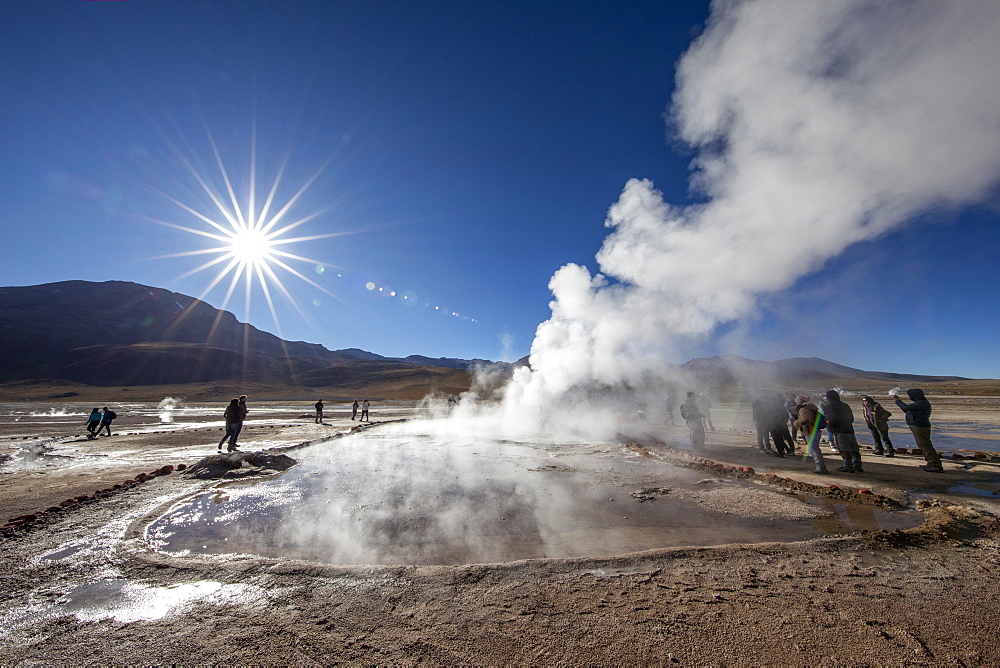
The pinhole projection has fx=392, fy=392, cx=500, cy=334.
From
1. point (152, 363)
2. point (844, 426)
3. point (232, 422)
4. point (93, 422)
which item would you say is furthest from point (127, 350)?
point (844, 426)

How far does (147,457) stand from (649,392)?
72107 mm

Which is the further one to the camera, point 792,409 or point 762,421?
point 792,409

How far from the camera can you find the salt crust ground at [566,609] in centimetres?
316

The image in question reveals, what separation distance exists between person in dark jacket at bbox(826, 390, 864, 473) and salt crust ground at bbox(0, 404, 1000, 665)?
4.71 meters

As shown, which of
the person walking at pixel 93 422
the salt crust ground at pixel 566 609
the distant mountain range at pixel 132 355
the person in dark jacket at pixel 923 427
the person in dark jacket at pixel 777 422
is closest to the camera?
the salt crust ground at pixel 566 609

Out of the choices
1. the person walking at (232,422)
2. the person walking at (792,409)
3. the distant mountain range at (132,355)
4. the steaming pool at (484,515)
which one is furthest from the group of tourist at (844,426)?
the distant mountain range at (132,355)

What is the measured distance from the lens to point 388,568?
4754 mm

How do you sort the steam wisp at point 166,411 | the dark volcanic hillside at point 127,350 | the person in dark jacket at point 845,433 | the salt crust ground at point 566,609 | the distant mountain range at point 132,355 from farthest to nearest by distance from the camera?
the dark volcanic hillside at point 127,350 → the distant mountain range at point 132,355 → the steam wisp at point 166,411 → the person in dark jacket at point 845,433 → the salt crust ground at point 566,609

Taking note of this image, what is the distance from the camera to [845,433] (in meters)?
10.2

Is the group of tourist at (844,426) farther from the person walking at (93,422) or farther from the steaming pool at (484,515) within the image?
the person walking at (93,422)

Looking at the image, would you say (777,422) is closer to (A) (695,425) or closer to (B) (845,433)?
(A) (695,425)

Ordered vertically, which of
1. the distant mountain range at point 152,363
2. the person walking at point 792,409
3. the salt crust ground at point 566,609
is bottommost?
the salt crust ground at point 566,609

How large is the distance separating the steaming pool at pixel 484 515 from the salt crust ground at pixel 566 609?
59 cm

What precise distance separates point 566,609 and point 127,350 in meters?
164
